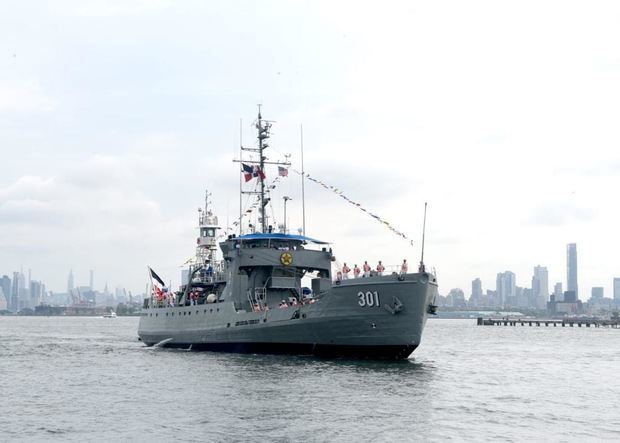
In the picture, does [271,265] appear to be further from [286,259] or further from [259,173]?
[259,173]

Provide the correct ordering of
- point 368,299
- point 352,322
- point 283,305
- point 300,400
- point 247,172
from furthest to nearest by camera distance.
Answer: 1. point 247,172
2. point 283,305
3. point 352,322
4. point 368,299
5. point 300,400

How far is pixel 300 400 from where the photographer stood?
27.4 m

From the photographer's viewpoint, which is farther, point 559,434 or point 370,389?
point 370,389

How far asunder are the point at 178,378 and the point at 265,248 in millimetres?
13372

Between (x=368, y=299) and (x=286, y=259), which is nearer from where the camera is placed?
(x=368, y=299)

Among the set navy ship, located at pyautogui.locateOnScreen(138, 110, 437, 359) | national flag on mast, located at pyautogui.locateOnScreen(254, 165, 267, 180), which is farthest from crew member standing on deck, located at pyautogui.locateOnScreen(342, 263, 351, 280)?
national flag on mast, located at pyautogui.locateOnScreen(254, 165, 267, 180)

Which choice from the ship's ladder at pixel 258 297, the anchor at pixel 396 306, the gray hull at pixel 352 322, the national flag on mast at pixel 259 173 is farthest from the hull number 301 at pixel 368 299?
the national flag on mast at pixel 259 173

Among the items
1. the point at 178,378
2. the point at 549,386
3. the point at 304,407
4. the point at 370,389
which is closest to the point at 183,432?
the point at 304,407

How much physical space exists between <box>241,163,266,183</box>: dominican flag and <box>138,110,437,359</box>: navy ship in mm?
94

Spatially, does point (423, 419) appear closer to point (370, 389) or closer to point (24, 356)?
point (370, 389)

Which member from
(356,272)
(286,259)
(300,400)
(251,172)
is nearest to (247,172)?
(251,172)

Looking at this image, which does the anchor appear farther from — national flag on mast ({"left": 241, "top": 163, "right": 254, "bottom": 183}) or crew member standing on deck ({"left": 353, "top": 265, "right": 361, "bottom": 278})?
national flag on mast ({"left": 241, "top": 163, "right": 254, "bottom": 183})

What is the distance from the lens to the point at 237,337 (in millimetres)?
44656

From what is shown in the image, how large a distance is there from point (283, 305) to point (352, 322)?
→ 19.8 feet
